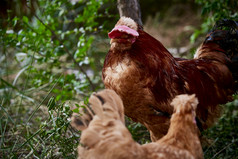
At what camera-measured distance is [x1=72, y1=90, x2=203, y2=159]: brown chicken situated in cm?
138

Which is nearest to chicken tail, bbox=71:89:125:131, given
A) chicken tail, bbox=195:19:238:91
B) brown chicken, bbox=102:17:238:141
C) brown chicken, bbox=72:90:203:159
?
brown chicken, bbox=72:90:203:159

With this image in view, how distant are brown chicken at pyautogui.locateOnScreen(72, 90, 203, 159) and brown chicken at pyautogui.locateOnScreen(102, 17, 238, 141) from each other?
0.44 meters

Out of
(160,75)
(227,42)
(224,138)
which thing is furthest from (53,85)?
(224,138)

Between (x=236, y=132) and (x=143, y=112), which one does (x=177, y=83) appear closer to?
(x=143, y=112)

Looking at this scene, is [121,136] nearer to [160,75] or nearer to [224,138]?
[160,75]

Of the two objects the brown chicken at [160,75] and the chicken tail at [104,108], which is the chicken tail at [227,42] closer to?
the brown chicken at [160,75]

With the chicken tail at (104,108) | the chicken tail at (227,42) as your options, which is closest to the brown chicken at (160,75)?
the chicken tail at (227,42)

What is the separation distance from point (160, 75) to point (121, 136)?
0.89 meters

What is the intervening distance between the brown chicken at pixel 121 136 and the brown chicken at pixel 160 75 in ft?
1.43

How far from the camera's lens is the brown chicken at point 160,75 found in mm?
1995

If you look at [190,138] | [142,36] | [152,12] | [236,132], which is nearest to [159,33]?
[152,12]

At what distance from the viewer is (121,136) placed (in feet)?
4.63

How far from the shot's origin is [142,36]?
2170 millimetres

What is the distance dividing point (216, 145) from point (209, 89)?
0.96 metres
